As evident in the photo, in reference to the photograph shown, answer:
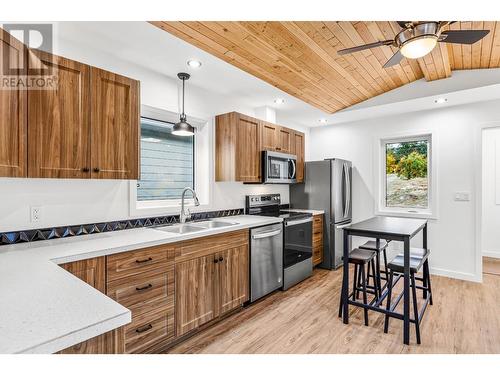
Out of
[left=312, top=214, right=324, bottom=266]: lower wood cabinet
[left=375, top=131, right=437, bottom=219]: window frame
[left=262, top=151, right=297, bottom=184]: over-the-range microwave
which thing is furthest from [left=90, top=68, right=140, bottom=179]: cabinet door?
[left=375, top=131, right=437, bottom=219]: window frame

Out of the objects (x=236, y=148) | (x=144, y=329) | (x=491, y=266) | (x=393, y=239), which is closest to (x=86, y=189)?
(x=144, y=329)

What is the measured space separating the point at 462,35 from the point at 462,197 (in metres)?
2.70

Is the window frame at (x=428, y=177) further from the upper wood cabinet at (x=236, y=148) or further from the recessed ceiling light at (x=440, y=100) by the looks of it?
the upper wood cabinet at (x=236, y=148)

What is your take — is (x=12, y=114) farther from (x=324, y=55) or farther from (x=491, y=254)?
(x=491, y=254)

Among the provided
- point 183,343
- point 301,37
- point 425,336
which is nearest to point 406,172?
point 425,336

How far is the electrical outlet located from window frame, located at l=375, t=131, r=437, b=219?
14.5 feet

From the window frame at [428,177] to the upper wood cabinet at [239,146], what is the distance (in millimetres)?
2096

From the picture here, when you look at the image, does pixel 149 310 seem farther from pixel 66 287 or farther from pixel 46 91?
pixel 46 91

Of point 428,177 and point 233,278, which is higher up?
point 428,177

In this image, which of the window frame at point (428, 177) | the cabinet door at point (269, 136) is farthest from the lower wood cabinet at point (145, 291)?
the window frame at point (428, 177)

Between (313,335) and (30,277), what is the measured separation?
2129 millimetres

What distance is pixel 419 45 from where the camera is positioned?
71.7 inches

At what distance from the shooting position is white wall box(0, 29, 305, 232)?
188 centimetres

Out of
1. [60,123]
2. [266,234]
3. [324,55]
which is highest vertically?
[324,55]
